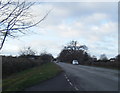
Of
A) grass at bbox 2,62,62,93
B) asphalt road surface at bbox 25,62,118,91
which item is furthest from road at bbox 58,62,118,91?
grass at bbox 2,62,62,93

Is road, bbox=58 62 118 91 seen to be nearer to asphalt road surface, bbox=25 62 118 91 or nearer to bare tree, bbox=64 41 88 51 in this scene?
asphalt road surface, bbox=25 62 118 91

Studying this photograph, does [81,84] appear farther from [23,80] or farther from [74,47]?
[74,47]

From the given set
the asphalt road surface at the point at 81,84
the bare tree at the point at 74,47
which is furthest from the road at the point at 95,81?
the bare tree at the point at 74,47

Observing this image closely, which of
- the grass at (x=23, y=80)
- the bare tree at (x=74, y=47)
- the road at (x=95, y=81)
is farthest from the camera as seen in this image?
the bare tree at (x=74, y=47)

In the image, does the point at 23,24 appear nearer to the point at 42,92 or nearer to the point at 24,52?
the point at 42,92

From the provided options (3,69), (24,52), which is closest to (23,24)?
(3,69)

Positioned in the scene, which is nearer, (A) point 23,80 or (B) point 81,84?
(B) point 81,84

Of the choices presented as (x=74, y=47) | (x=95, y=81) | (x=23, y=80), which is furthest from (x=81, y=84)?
(x=74, y=47)

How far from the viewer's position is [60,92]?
41.9 feet

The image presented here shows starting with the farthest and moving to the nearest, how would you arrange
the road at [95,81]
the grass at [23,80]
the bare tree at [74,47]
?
1. the bare tree at [74,47]
2. the grass at [23,80]
3. the road at [95,81]

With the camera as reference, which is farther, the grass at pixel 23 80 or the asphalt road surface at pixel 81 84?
the grass at pixel 23 80

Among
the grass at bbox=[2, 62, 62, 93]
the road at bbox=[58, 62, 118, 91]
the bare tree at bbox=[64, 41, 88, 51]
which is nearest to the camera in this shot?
the road at bbox=[58, 62, 118, 91]

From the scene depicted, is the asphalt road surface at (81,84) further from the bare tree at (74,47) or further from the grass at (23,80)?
the bare tree at (74,47)

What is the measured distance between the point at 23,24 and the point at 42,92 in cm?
387
